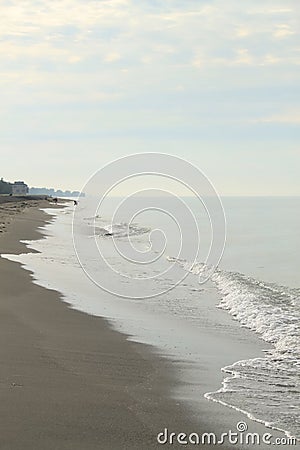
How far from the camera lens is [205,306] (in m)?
17.7

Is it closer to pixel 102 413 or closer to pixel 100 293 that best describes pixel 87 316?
pixel 100 293

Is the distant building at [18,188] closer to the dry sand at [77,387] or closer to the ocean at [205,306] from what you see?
the ocean at [205,306]

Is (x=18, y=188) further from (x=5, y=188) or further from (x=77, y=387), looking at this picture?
(x=77, y=387)

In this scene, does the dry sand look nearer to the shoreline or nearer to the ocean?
the shoreline

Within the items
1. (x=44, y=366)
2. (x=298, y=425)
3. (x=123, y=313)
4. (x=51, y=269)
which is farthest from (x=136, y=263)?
(x=298, y=425)

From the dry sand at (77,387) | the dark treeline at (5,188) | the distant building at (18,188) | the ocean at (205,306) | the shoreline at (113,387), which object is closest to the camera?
the dry sand at (77,387)

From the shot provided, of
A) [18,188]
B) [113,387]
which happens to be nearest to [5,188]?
[18,188]

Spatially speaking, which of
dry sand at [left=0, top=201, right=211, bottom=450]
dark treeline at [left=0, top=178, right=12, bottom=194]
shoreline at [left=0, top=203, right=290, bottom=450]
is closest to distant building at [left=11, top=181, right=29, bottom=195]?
dark treeline at [left=0, top=178, right=12, bottom=194]

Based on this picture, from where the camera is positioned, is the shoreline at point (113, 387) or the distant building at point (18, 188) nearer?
the shoreline at point (113, 387)

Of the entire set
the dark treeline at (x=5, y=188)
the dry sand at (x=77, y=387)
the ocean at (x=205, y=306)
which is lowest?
the ocean at (x=205, y=306)

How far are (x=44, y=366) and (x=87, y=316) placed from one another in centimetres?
489

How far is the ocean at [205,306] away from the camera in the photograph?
945cm

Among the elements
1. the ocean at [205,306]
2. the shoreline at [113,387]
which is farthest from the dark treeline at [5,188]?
the shoreline at [113,387]

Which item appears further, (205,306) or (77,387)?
(205,306)
